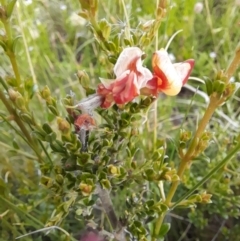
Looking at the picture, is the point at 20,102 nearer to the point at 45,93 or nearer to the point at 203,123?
the point at 45,93

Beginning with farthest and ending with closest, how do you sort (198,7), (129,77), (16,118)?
(198,7) < (16,118) < (129,77)

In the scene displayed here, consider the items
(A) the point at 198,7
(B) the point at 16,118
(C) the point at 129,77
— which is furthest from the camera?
(A) the point at 198,7

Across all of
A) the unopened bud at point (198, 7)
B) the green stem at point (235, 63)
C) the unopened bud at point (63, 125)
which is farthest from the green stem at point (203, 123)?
the unopened bud at point (198, 7)

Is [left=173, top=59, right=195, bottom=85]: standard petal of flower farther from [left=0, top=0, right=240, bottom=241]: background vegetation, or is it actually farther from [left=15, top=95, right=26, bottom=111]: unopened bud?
[left=0, top=0, right=240, bottom=241]: background vegetation

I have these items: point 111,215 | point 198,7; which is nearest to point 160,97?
point 198,7

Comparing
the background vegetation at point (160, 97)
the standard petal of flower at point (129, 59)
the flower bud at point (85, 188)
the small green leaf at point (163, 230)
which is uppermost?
the standard petal of flower at point (129, 59)

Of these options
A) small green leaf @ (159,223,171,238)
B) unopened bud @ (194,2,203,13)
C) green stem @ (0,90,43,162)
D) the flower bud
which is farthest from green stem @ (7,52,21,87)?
unopened bud @ (194,2,203,13)

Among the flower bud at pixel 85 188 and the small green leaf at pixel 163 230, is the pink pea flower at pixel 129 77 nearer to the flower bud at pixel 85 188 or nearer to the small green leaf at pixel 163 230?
the flower bud at pixel 85 188
